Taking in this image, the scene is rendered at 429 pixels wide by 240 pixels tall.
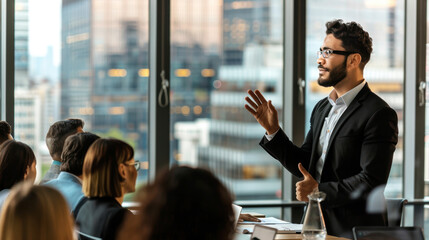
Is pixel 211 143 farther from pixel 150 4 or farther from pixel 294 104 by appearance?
pixel 150 4

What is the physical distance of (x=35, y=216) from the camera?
1.37m

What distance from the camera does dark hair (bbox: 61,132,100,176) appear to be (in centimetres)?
309

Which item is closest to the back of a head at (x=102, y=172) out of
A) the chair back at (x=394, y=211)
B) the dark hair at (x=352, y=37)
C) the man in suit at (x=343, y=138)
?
the man in suit at (x=343, y=138)

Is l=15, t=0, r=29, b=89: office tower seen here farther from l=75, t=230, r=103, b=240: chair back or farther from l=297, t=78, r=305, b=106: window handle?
l=75, t=230, r=103, b=240: chair back

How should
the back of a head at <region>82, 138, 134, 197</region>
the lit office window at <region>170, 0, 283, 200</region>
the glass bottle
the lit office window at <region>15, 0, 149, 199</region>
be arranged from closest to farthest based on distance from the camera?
1. the back of a head at <region>82, 138, 134, 197</region>
2. the glass bottle
3. the lit office window at <region>15, 0, 149, 199</region>
4. the lit office window at <region>170, 0, 283, 200</region>

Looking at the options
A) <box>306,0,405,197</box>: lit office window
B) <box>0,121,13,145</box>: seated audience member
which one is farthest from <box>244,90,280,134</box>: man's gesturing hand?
<box>306,0,405,197</box>: lit office window

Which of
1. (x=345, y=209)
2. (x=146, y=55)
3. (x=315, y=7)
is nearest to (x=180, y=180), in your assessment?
(x=345, y=209)

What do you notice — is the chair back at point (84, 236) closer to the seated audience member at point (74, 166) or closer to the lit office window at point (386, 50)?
the seated audience member at point (74, 166)

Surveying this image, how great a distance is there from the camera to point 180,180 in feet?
4.31

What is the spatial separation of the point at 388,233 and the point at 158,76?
105 inches

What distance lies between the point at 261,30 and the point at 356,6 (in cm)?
94

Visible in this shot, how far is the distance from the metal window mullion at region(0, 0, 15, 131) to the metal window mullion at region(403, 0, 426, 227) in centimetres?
337

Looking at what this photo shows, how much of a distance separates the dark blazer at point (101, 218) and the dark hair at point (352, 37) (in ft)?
5.39

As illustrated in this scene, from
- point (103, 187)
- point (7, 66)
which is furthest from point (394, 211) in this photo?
point (7, 66)
